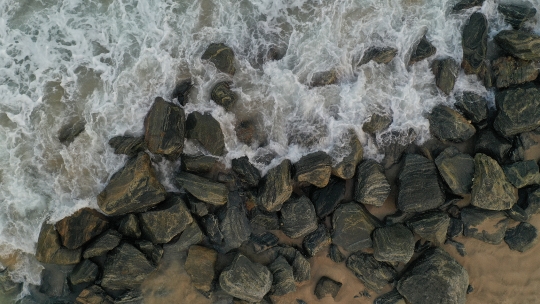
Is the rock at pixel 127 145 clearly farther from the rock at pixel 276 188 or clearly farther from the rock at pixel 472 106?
the rock at pixel 472 106

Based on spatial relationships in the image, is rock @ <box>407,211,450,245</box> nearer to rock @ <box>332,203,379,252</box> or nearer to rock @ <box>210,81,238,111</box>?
rock @ <box>332,203,379,252</box>

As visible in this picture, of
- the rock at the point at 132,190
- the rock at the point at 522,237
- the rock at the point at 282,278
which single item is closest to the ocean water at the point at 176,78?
the rock at the point at 132,190

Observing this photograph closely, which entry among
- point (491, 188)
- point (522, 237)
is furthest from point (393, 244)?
point (522, 237)

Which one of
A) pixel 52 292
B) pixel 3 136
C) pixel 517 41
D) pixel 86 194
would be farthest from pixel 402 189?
pixel 3 136

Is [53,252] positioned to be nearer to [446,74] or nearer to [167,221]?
[167,221]

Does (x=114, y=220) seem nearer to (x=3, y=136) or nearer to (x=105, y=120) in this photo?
(x=105, y=120)

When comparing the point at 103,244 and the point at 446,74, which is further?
the point at 446,74
